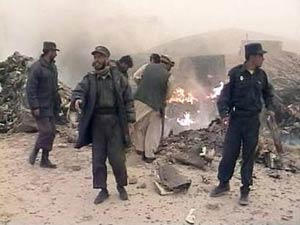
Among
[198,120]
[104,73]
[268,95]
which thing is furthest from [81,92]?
[198,120]

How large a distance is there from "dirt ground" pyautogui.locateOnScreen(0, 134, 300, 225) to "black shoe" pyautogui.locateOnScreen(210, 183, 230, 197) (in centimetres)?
7

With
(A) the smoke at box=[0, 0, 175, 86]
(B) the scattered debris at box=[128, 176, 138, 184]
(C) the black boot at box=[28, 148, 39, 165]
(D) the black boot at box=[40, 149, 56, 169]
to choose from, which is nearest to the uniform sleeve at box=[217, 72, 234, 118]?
(B) the scattered debris at box=[128, 176, 138, 184]

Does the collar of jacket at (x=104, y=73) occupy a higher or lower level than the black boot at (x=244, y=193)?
higher

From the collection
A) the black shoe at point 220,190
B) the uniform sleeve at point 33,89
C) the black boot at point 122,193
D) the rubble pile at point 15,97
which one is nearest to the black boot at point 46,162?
the uniform sleeve at point 33,89

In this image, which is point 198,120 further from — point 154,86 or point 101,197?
point 101,197

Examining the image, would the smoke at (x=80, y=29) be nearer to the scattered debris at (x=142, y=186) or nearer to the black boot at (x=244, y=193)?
the scattered debris at (x=142, y=186)

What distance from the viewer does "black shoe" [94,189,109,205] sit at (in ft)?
19.6

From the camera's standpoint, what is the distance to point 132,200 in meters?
6.09

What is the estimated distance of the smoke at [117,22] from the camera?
55.3 ft

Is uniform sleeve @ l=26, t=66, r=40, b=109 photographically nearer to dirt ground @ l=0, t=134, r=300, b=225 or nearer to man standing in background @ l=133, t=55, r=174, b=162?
dirt ground @ l=0, t=134, r=300, b=225

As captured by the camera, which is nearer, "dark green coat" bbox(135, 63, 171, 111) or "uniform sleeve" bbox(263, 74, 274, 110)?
"uniform sleeve" bbox(263, 74, 274, 110)

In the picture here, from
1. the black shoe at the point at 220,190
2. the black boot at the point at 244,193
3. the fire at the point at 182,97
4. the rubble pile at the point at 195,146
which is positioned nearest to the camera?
the black boot at the point at 244,193

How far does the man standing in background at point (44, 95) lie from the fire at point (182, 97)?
421 cm

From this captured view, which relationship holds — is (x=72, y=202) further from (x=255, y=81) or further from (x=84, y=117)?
(x=255, y=81)
